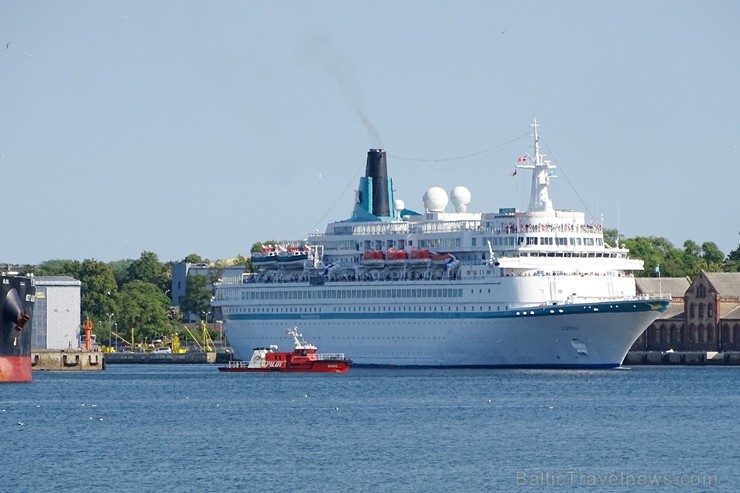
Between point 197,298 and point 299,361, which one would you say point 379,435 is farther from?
point 197,298

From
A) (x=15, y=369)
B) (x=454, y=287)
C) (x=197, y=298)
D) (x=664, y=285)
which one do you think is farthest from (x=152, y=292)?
(x=15, y=369)

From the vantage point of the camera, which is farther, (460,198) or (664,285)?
(664,285)

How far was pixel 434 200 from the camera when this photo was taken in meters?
115

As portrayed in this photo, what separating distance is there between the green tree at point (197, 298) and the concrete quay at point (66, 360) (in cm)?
6072

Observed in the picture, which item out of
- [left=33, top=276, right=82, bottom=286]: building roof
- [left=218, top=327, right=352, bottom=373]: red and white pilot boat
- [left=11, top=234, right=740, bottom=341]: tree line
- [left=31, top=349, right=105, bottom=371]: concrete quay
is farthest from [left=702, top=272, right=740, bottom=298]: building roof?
[left=33, top=276, right=82, bottom=286]: building roof

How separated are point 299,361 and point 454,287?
30.5 ft

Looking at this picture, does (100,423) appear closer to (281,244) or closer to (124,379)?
(124,379)

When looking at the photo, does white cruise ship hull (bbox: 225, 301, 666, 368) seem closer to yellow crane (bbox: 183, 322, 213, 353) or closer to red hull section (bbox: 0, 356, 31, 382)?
red hull section (bbox: 0, 356, 31, 382)

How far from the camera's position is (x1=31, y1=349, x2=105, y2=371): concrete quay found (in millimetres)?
118188

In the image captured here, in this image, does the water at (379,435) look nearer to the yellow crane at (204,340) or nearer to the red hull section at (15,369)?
the red hull section at (15,369)

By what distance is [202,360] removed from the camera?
14838 centimetres

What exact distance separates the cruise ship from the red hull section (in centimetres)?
2283

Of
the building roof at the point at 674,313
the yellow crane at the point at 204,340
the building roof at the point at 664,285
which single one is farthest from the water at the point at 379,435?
the yellow crane at the point at 204,340

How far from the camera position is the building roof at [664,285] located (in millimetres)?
141000
